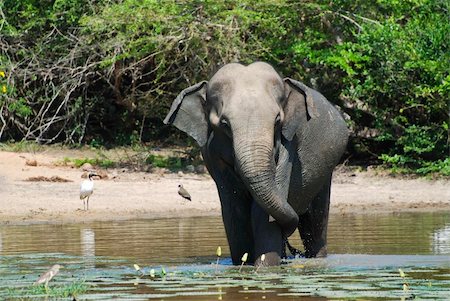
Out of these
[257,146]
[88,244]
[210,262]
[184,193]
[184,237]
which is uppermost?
[257,146]

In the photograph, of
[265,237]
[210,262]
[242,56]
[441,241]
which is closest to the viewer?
[265,237]

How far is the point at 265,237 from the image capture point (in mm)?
10727

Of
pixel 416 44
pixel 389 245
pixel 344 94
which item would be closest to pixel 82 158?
pixel 344 94

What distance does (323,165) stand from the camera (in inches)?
472

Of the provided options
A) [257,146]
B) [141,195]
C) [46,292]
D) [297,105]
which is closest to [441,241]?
[297,105]

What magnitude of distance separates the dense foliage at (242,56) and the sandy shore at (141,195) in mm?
865

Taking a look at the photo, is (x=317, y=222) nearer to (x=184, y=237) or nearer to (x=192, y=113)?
(x=192, y=113)

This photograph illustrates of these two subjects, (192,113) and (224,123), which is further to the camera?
(192,113)

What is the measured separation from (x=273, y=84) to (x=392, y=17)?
460 inches

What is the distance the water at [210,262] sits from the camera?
9.51 metres

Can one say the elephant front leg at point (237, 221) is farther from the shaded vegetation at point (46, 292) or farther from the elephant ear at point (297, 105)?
the shaded vegetation at point (46, 292)

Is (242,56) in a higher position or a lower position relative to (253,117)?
lower

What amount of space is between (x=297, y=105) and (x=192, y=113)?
993mm

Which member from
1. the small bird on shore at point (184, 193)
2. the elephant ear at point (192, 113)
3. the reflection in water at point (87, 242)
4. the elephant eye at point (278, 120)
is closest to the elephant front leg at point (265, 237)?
the elephant eye at point (278, 120)
